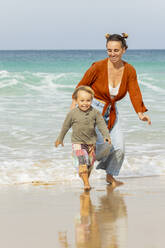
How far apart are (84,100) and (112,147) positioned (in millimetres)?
726

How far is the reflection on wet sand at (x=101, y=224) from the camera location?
3.55 metres

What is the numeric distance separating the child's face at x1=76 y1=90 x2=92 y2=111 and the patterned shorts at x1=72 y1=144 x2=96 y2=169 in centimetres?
42

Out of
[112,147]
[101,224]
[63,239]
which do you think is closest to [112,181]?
[112,147]

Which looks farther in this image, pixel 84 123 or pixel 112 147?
pixel 112 147

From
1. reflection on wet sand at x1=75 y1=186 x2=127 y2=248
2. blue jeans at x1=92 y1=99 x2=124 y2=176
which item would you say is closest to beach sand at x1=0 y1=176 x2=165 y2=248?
reflection on wet sand at x1=75 y1=186 x2=127 y2=248

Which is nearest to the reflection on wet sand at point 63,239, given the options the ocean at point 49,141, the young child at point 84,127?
A: the young child at point 84,127

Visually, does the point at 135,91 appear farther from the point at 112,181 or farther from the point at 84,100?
the point at 112,181

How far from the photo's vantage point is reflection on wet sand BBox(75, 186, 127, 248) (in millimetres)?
3566

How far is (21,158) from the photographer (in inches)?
288

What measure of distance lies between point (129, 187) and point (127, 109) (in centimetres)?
802

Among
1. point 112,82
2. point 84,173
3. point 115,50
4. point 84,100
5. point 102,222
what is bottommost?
point 84,173

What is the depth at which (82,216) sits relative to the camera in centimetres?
431

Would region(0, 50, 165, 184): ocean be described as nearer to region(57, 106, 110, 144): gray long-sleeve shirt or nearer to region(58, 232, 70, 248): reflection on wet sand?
Answer: region(57, 106, 110, 144): gray long-sleeve shirt

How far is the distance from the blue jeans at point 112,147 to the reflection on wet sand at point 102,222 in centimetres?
41
